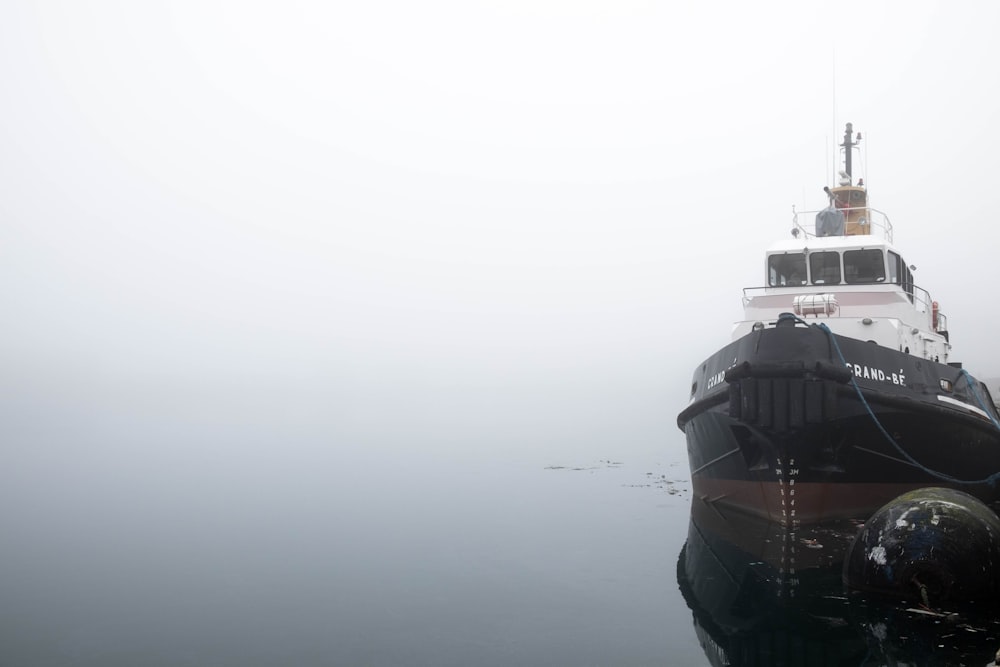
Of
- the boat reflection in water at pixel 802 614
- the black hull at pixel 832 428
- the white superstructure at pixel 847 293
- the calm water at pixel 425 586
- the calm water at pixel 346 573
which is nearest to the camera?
the boat reflection in water at pixel 802 614

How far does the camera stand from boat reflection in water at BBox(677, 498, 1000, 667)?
24.5 ft

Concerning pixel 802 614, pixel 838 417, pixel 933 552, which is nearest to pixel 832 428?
pixel 838 417

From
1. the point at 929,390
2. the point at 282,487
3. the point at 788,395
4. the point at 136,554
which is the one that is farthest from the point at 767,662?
the point at 282,487

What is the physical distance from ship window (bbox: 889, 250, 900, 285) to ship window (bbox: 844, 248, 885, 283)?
0.16m

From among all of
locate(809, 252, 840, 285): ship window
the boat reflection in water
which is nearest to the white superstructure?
locate(809, 252, 840, 285): ship window

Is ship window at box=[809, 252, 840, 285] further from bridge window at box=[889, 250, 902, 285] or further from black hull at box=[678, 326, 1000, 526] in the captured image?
black hull at box=[678, 326, 1000, 526]

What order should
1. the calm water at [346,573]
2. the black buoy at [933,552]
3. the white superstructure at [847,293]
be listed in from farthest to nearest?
the white superstructure at [847,293], the calm water at [346,573], the black buoy at [933,552]

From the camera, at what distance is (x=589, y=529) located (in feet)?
50.0

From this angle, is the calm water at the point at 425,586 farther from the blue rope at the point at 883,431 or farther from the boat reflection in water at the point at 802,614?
the blue rope at the point at 883,431

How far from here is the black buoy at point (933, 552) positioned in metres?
8.02

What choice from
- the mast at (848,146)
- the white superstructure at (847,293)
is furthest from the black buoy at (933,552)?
the mast at (848,146)

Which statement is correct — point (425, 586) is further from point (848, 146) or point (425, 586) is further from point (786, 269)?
point (848, 146)

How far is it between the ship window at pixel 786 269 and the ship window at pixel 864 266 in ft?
2.66

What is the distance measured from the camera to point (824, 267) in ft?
49.7
